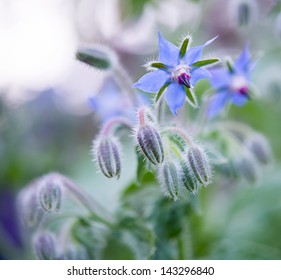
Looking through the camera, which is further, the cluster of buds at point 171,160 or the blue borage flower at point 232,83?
the blue borage flower at point 232,83

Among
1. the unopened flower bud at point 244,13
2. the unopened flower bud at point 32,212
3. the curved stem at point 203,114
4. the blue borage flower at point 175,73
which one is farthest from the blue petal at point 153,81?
the unopened flower bud at point 244,13

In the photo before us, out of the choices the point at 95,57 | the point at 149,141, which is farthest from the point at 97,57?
the point at 149,141

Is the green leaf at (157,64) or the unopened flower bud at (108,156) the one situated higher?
the green leaf at (157,64)

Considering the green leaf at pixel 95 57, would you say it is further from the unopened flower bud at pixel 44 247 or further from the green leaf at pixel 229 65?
the unopened flower bud at pixel 44 247

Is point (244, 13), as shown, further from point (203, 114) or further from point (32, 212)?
point (32, 212)

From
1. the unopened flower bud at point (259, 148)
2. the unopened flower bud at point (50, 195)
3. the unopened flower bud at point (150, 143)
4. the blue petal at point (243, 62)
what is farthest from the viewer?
the unopened flower bud at point (259, 148)
